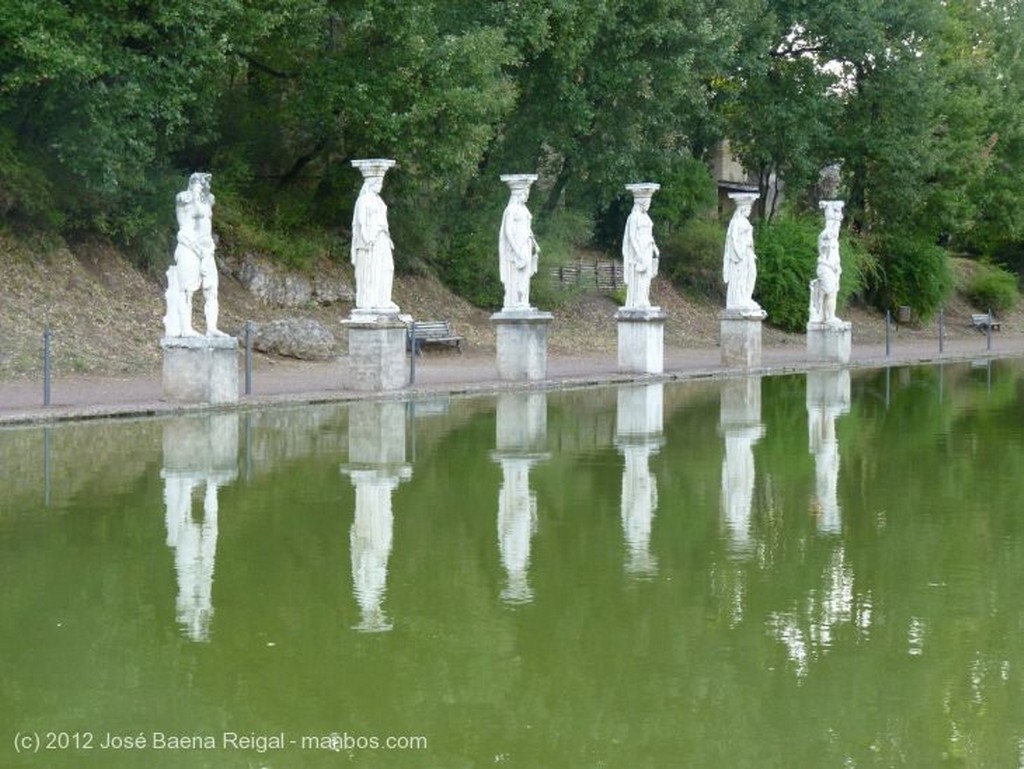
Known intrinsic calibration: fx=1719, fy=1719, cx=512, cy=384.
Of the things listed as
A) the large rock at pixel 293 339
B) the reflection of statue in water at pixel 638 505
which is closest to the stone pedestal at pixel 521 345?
the large rock at pixel 293 339

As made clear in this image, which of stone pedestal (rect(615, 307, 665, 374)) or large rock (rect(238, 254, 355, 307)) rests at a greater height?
large rock (rect(238, 254, 355, 307))

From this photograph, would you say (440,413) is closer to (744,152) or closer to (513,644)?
(513,644)

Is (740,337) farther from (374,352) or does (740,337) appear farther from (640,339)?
(374,352)

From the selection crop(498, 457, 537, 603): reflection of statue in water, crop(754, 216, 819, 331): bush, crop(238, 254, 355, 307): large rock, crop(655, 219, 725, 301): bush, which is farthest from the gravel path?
crop(498, 457, 537, 603): reflection of statue in water

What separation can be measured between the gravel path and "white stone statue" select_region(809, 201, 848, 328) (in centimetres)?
97

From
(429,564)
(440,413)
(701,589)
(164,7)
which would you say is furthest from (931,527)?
(164,7)

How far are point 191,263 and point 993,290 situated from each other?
38.9 m

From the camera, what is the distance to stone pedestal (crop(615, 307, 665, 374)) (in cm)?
2952

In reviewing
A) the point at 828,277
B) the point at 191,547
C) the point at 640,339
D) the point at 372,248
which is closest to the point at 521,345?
the point at 640,339

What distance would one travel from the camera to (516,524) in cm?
1226

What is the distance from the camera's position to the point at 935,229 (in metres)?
49.8

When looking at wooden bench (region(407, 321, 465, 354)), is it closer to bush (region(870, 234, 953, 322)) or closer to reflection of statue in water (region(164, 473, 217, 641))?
reflection of statue in water (region(164, 473, 217, 641))

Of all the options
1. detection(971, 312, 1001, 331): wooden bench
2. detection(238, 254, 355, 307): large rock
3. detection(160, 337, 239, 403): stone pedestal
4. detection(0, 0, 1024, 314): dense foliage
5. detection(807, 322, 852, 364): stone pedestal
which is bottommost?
detection(971, 312, 1001, 331): wooden bench

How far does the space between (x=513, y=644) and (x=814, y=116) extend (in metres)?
38.8
